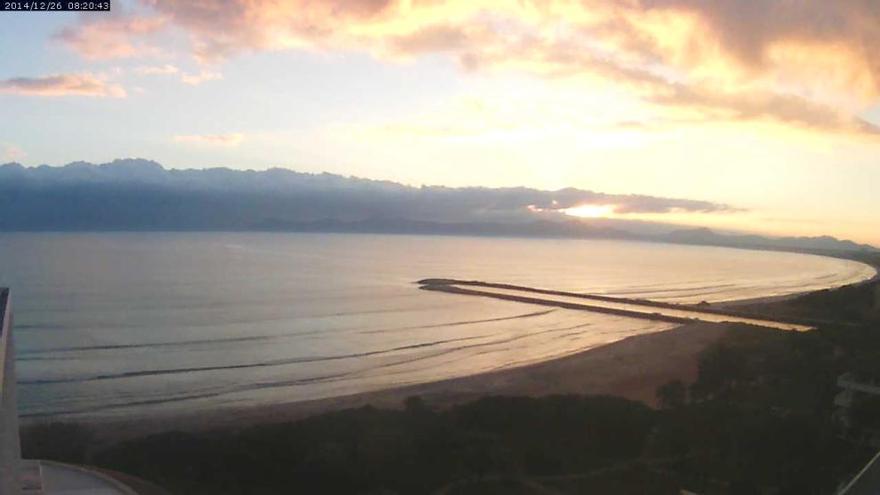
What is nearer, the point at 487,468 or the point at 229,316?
the point at 487,468

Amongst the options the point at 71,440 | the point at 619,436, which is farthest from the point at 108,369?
the point at 619,436

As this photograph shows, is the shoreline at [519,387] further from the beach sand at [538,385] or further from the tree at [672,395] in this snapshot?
the tree at [672,395]

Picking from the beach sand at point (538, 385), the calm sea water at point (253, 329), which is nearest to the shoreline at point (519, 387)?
the beach sand at point (538, 385)

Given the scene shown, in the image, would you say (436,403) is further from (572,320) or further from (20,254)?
(20,254)

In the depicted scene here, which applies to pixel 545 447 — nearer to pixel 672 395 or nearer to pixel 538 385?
pixel 672 395

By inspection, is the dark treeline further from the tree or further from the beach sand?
the beach sand

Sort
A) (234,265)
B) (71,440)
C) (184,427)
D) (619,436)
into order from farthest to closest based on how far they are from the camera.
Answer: (234,265), (184,427), (71,440), (619,436)

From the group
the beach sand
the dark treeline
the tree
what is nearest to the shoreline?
the beach sand

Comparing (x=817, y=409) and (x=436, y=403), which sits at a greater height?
(x=817, y=409)
